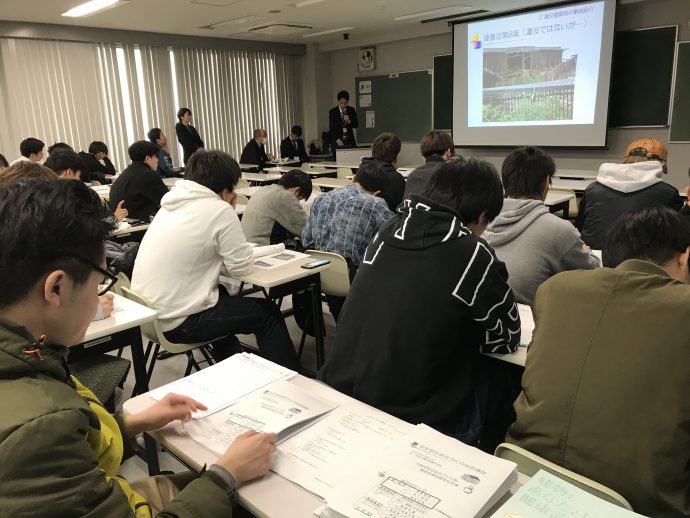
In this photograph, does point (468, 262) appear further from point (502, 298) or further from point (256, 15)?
point (256, 15)

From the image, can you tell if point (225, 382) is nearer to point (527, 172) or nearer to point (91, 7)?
point (527, 172)

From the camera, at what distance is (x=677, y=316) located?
45.4 inches

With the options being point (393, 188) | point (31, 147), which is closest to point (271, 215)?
point (393, 188)

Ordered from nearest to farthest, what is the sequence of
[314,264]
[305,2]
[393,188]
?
1. [314,264]
2. [393,188]
3. [305,2]

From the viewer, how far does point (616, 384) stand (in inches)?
46.6

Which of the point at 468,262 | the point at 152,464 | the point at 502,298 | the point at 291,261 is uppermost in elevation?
the point at 468,262

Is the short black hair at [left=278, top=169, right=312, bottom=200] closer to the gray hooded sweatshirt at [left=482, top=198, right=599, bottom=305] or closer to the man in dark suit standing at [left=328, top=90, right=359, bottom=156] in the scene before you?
the gray hooded sweatshirt at [left=482, top=198, right=599, bottom=305]

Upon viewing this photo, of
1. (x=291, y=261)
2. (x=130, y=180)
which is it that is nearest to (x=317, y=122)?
(x=130, y=180)

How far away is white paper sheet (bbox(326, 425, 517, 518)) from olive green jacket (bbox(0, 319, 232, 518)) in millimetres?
413

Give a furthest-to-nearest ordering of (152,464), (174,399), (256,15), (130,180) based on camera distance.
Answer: (256,15) < (130,180) < (152,464) < (174,399)

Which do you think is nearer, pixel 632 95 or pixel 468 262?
pixel 468 262

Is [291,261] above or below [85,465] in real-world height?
below

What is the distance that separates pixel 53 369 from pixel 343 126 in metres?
9.57

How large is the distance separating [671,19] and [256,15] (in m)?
5.32
